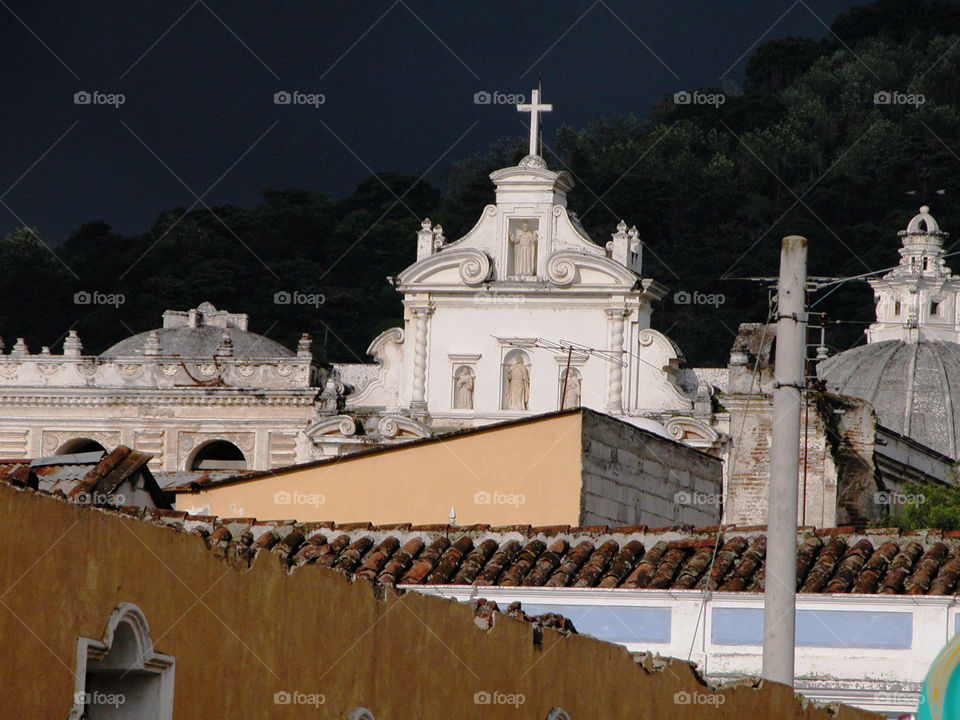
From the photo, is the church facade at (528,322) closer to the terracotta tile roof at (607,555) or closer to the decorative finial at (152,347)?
the decorative finial at (152,347)

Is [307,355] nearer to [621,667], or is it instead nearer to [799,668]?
[799,668]

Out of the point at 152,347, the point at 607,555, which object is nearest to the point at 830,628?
the point at 607,555

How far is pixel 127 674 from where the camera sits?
337 inches

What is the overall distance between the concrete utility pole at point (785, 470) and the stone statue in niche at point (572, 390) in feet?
103

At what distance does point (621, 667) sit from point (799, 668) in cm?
407

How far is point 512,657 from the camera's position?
36.6 ft

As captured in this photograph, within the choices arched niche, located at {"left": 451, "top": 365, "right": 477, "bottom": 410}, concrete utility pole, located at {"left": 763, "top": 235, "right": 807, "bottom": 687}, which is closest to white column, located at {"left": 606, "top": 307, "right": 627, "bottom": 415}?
arched niche, located at {"left": 451, "top": 365, "right": 477, "bottom": 410}

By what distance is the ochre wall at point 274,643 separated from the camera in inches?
314

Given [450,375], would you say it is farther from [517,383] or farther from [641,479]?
[641,479]

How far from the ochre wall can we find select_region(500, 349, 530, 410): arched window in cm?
3195

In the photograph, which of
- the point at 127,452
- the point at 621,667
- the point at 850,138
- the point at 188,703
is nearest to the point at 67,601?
the point at 188,703

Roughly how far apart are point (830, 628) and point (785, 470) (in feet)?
11.0

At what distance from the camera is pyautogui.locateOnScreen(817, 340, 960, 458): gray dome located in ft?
180

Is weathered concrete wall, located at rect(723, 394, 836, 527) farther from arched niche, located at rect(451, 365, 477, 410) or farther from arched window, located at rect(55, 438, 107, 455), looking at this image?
arched window, located at rect(55, 438, 107, 455)
